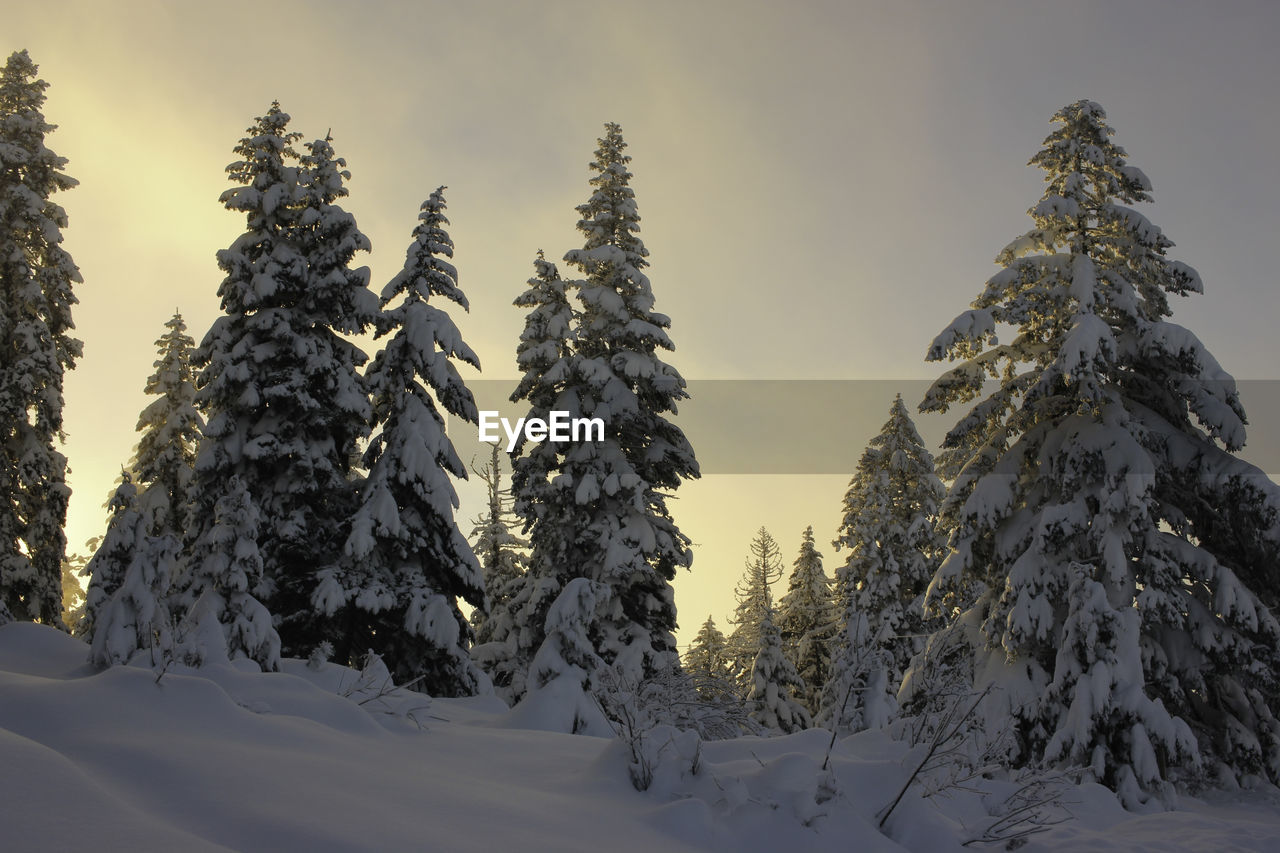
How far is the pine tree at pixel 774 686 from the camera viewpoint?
27.7 meters

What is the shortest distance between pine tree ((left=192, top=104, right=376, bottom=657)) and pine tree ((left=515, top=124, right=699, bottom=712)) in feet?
15.8

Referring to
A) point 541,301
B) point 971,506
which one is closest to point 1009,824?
point 971,506

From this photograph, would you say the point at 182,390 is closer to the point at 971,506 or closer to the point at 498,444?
the point at 498,444

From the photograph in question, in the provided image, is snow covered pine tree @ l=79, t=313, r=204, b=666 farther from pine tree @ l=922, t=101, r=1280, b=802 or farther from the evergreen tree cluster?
pine tree @ l=922, t=101, r=1280, b=802

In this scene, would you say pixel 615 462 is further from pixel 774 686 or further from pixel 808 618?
pixel 808 618

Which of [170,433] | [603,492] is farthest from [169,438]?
[603,492]

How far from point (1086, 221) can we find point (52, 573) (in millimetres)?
24694

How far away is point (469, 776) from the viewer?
507 centimetres

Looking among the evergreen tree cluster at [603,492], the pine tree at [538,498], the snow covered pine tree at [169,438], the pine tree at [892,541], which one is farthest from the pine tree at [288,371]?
the pine tree at [892,541]

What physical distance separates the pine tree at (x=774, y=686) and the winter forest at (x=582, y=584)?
0.83 feet

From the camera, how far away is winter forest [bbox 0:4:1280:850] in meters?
4.79

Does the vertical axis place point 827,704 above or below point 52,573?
below

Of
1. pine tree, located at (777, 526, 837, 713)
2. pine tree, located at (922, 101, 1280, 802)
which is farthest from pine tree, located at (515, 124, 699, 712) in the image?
pine tree, located at (777, 526, 837, 713)

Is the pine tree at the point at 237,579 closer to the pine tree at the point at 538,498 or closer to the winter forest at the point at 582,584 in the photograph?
the winter forest at the point at 582,584
